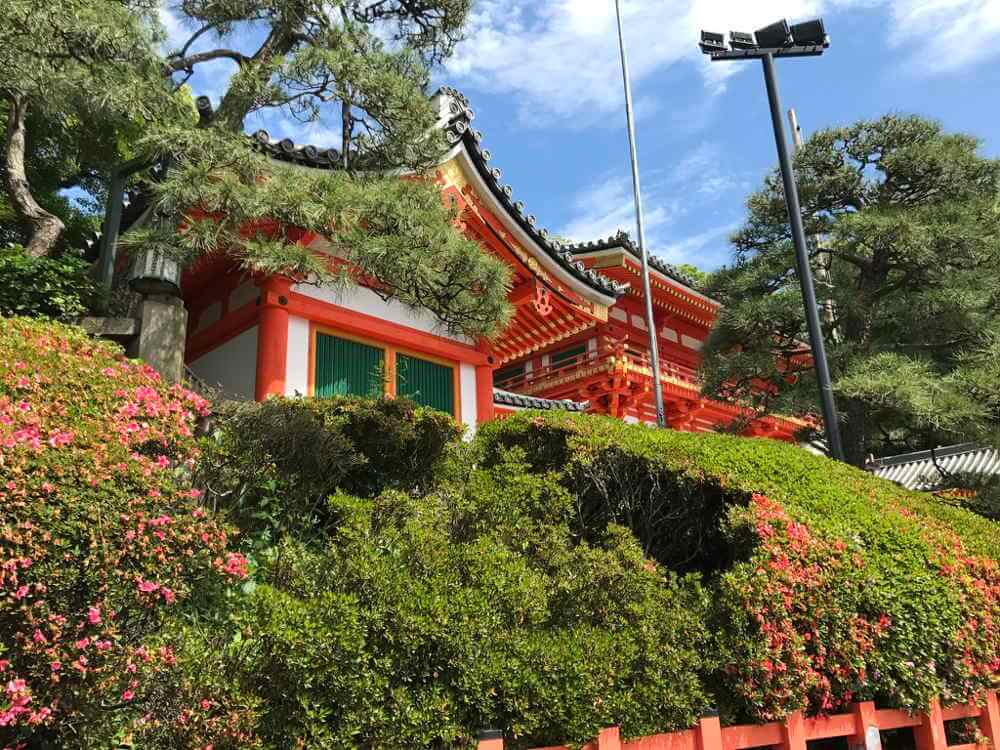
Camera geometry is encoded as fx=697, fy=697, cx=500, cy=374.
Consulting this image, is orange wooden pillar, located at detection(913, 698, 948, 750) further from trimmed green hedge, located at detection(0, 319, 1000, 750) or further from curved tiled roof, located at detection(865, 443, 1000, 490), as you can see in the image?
curved tiled roof, located at detection(865, 443, 1000, 490)

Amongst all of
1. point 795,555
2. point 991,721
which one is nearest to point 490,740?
point 795,555

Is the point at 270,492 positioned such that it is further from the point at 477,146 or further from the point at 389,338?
the point at 477,146

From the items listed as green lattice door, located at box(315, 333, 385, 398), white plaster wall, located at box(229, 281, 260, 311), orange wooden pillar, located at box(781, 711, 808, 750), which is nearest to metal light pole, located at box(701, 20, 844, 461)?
orange wooden pillar, located at box(781, 711, 808, 750)

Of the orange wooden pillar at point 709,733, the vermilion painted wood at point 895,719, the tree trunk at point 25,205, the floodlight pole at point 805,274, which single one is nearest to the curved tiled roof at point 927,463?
the floodlight pole at point 805,274

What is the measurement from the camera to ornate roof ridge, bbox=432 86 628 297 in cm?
898

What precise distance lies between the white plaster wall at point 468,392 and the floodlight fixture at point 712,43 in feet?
17.6

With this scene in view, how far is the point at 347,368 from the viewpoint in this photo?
9.00m

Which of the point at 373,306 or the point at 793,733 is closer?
the point at 793,733

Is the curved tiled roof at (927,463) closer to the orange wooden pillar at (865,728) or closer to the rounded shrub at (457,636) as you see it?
the orange wooden pillar at (865,728)

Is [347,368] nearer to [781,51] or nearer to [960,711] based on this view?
[781,51]

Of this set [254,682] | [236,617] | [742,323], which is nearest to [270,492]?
[236,617]

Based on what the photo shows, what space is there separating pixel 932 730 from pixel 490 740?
3.48 m

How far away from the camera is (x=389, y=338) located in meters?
9.34

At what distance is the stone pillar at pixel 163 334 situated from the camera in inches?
253
